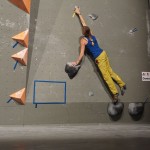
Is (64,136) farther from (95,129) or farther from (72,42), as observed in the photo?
(72,42)

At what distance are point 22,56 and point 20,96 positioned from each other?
625mm

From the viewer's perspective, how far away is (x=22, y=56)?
14.8ft

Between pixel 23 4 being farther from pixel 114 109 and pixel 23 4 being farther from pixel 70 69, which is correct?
pixel 114 109

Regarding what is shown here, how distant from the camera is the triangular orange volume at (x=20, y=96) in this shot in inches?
176

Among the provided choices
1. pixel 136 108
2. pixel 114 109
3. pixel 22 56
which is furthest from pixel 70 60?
pixel 136 108

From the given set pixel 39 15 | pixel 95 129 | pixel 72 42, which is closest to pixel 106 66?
pixel 72 42

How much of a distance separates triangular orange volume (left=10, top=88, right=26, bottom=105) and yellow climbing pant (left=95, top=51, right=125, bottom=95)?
1.37m

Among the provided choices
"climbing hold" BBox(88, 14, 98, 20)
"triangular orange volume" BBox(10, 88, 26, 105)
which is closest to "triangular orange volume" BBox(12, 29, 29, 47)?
"triangular orange volume" BBox(10, 88, 26, 105)

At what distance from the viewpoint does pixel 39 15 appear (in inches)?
188

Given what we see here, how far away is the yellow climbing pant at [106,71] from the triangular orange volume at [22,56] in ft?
4.03

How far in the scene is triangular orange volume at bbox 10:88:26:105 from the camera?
14.6ft

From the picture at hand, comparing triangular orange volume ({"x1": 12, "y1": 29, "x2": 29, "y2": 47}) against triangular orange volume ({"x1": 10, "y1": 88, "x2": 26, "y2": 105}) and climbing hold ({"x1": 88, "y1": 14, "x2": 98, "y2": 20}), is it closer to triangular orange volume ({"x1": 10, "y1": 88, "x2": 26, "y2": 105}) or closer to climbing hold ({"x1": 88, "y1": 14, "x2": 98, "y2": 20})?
triangular orange volume ({"x1": 10, "y1": 88, "x2": 26, "y2": 105})

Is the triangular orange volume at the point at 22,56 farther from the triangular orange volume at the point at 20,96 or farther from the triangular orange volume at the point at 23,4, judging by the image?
the triangular orange volume at the point at 23,4

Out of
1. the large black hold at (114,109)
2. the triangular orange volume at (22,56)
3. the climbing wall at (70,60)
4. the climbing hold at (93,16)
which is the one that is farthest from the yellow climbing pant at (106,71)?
the triangular orange volume at (22,56)
